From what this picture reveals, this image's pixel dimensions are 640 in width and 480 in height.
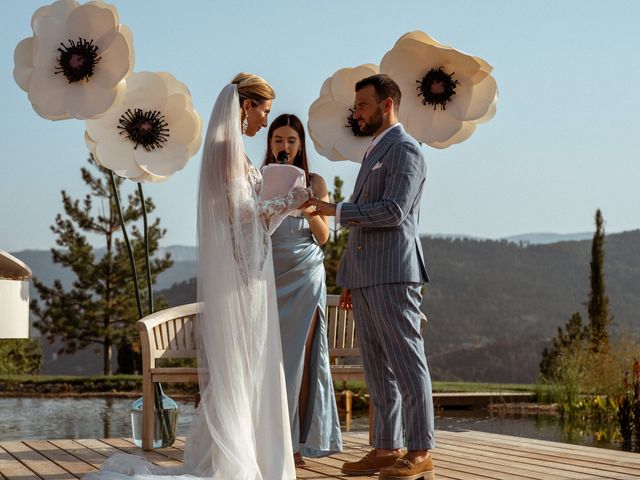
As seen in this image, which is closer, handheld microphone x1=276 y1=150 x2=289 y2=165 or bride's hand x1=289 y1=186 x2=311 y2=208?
bride's hand x1=289 y1=186 x2=311 y2=208

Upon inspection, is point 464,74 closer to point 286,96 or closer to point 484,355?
point 286,96

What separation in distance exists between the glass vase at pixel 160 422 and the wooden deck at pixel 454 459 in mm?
67

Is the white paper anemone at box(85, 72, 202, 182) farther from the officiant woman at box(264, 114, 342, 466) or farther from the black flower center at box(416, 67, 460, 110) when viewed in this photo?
the black flower center at box(416, 67, 460, 110)

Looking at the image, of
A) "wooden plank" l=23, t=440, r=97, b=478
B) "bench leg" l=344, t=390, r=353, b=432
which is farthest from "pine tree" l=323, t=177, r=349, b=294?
"wooden plank" l=23, t=440, r=97, b=478

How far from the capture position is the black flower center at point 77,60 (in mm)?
5148

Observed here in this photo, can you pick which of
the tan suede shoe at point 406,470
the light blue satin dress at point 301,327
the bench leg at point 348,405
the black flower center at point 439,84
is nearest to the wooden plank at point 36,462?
the light blue satin dress at point 301,327

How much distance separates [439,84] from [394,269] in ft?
5.60

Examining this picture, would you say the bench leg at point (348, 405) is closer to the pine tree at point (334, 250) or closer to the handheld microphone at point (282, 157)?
the pine tree at point (334, 250)

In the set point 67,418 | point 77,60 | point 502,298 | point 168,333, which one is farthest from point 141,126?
point 502,298

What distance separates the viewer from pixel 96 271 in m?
17.8

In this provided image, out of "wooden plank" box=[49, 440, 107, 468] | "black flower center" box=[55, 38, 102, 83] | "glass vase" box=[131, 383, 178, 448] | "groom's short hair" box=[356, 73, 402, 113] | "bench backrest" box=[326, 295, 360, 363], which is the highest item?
"black flower center" box=[55, 38, 102, 83]

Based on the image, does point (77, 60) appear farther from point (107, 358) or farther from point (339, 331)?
point (107, 358)

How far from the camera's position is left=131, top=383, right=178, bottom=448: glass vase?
17.7 ft

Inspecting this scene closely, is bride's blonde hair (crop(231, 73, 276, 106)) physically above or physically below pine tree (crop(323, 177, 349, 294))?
below
